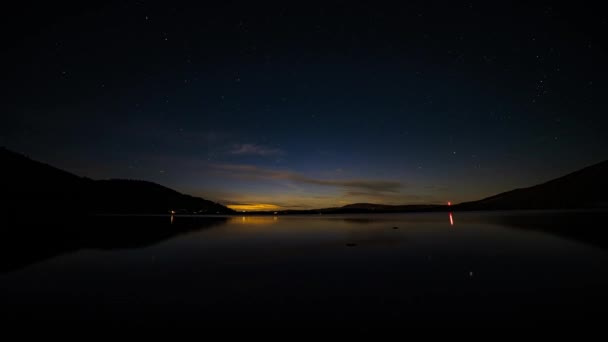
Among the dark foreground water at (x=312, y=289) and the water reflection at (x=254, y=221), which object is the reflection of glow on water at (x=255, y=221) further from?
the dark foreground water at (x=312, y=289)

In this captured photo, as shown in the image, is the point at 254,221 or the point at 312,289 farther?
the point at 254,221

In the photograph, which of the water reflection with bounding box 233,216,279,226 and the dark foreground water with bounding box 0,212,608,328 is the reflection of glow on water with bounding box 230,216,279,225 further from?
the dark foreground water with bounding box 0,212,608,328

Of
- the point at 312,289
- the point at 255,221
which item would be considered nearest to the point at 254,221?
the point at 255,221

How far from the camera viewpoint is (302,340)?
27.1ft

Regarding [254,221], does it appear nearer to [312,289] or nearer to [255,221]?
[255,221]

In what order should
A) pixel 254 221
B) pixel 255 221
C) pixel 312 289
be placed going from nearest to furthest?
pixel 312 289 < pixel 255 221 < pixel 254 221

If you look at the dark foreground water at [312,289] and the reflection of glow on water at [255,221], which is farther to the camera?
the reflection of glow on water at [255,221]

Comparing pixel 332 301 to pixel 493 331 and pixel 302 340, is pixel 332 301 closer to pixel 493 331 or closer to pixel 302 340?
pixel 302 340

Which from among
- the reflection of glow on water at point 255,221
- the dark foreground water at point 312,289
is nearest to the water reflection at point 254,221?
the reflection of glow on water at point 255,221

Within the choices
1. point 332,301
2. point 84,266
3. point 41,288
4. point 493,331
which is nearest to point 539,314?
point 493,331

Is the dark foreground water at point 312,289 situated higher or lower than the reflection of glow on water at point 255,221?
lower

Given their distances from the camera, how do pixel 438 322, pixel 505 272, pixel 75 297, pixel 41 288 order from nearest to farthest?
1. pixel 438 322
2. pixel 75 297
3. pixel 41 288
4. pixel 505 272

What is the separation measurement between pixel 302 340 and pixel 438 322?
15.0ft

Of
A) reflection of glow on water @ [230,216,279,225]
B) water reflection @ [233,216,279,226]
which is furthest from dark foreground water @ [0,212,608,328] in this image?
reflection of glow on water @ [230,216,279,225]
